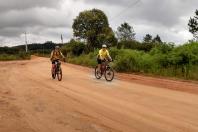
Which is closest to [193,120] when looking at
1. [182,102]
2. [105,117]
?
[105,117]

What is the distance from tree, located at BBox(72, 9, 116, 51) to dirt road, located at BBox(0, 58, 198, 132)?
58.4 meters

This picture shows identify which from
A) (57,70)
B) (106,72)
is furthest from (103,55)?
(57,70)

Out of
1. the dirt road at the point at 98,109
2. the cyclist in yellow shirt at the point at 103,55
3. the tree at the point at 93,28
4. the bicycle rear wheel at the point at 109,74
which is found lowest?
the dirt road at the point at 98,109

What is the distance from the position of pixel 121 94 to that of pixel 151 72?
12.6 m

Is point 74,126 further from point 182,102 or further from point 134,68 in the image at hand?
point 134,68

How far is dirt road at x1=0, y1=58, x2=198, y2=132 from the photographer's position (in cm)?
1095

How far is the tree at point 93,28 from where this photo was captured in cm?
7900

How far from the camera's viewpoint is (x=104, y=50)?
24.7 metres

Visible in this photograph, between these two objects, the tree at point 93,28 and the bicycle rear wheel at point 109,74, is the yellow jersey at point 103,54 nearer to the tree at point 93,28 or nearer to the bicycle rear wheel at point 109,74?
the bicycle rear wheel at point 109,74

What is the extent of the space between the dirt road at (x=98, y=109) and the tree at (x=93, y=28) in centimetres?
5835

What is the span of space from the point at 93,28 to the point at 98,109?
7048 cm

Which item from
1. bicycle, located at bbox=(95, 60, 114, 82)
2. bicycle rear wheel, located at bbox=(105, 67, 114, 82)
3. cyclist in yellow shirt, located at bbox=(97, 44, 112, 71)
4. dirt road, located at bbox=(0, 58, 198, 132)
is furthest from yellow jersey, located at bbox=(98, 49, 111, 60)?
dirt road, located at bbox=(0, 58, 198, 132)

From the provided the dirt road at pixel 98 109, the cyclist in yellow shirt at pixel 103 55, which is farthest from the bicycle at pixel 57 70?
the dirt road at pixel 98 109

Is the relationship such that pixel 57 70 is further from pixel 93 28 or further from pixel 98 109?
pixel 93 28
